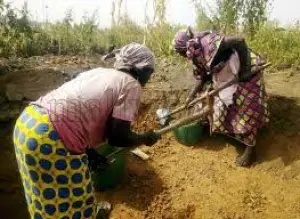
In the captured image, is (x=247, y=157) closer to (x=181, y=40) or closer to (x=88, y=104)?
(x=181, y=40)

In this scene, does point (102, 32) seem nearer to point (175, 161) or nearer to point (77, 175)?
point (175, 161)

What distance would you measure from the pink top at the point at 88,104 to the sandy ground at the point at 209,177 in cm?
151

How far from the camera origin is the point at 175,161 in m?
4.28

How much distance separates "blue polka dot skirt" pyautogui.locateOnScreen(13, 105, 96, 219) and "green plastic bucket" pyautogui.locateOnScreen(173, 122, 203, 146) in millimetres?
2176

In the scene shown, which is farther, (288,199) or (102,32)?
(102,32)

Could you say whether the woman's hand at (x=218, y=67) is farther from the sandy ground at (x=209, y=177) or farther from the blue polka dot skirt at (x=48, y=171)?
the blue polka dot skirt at (x=48, y=171)

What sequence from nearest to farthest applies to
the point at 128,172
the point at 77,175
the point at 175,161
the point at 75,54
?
the point at 77,175, the point at 128,172, the point at 175,161, the point at 75,54

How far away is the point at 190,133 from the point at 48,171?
2502mm

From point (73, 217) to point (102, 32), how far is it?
5.00 m

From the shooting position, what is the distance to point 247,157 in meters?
4.02

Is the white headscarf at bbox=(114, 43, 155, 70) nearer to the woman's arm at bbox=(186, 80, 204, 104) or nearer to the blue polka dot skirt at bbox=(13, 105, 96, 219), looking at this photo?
the blue polka dot skirt at bbox=(13, 105, 96, 219)

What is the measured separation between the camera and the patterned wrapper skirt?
12.5 ft

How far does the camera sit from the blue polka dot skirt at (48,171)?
83.4 inches

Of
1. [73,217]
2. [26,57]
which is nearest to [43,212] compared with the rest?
[73,217]
